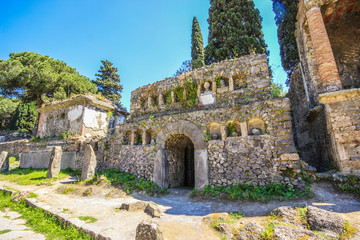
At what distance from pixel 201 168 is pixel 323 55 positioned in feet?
22.4

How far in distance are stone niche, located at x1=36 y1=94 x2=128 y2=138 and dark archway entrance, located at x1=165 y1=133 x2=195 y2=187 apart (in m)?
8.88

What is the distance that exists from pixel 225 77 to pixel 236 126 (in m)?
2.75

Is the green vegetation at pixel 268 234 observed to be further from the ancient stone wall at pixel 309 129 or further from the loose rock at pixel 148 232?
the ancient stone wall at pixel 309 129

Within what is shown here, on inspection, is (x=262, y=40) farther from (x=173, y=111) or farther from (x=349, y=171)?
(x=349, y=171)

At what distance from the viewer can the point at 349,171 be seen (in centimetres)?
548

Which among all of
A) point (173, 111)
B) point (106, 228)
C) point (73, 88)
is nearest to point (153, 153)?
point (173, 111)

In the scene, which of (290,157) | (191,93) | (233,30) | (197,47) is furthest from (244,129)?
(197,47)

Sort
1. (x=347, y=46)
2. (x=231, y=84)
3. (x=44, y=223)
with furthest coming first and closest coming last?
(x=347, y=46), (x=231, y=84), (x=44, y=223)

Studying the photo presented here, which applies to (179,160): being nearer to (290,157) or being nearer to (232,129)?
(232,129)

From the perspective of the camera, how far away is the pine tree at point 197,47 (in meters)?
18.0

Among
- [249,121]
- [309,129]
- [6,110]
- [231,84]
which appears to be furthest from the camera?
[6,110]

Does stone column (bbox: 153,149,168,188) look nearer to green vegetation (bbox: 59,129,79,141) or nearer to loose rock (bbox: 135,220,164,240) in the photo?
loose rock (bbox: 135,220,164,240)

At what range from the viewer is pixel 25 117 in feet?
72.6

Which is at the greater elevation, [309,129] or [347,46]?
[347,46]
